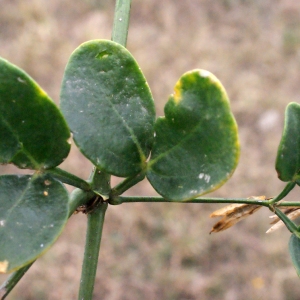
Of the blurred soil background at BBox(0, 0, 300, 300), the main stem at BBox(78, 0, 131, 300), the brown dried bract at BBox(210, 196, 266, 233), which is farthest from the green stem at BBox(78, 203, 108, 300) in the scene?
the blurred soil background at BBox(0, 0, 300, 300)

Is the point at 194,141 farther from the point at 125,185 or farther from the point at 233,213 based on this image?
the point at 233,213

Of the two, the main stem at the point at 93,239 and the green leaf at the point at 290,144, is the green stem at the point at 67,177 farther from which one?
the green leaf at the point at 290,144

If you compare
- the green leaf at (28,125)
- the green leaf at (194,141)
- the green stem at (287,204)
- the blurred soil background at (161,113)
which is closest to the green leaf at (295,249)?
the green stem at (287,204)

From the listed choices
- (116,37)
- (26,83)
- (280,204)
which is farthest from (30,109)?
(280,204)

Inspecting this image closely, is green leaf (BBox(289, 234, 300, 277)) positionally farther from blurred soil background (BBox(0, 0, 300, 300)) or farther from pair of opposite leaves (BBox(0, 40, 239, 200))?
blurred soil background (BBox(0, 0, 300, 300))

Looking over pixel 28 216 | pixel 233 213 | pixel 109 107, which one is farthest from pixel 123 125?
pixel 233 213

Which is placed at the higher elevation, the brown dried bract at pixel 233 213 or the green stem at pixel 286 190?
the green stem at pixel 286 190
